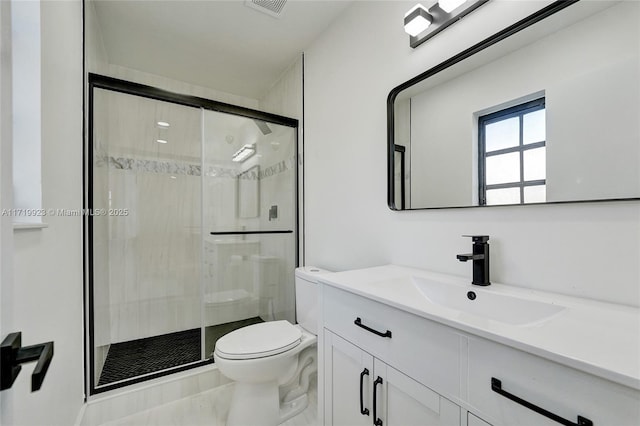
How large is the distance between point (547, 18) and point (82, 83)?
6.98 ft

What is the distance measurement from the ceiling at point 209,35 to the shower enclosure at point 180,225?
0.41 meters

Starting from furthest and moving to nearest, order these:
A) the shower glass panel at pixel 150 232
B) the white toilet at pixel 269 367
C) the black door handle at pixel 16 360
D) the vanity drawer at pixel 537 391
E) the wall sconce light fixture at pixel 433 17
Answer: the shower glass panel at pixel 150 232
the white toilet at pixel 269 367
the wall sconce light fixture at pixel 433 17
the vanity drawer at pixel 537 391
the black door handle at pixel 16 360

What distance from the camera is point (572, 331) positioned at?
64cm

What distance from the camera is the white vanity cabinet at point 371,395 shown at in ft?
2.62

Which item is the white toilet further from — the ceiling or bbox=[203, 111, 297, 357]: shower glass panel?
the ceiling

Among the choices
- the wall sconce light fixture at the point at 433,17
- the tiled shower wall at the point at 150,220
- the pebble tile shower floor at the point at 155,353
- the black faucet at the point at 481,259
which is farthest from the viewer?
the tiled shower wall at the point at 150,220

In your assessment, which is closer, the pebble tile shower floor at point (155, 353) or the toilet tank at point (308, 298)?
the toilet tank at point (308, 298)

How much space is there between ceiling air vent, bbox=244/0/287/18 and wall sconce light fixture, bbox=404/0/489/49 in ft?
2.96

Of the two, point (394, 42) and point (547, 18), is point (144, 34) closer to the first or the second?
point (394, 42)

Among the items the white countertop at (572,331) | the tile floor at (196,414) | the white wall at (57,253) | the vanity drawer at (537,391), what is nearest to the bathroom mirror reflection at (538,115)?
the white countertop at (572,331)

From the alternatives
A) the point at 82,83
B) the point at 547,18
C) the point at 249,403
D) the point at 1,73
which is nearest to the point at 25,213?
the point at 1,73

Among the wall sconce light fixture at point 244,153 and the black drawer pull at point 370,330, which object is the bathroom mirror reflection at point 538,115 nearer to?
the black drawer pull at point 370,330

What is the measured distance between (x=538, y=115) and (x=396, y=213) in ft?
2.29

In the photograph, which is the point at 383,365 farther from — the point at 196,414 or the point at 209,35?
the point at 209,35
